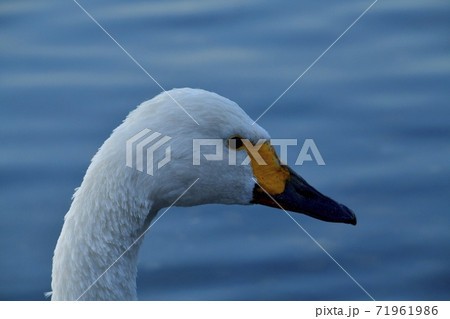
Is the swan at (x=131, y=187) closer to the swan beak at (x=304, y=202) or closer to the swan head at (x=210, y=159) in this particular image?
the swan head at (x=210, y=159)

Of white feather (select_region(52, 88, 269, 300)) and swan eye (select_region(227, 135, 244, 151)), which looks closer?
white feather (select_region(52, 88, 269, 300))

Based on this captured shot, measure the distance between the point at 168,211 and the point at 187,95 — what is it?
3139 millimetres

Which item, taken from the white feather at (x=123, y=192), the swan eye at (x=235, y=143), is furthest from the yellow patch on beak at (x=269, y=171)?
the white feather at (x=123, y=192)

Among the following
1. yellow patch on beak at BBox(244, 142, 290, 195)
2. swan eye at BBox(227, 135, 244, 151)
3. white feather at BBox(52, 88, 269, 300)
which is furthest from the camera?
yellow patch on beak at BBox(244, 142, 290, 195)

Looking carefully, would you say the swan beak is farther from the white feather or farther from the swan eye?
the white feather

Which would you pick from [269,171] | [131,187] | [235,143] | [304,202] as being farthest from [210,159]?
[304,202]

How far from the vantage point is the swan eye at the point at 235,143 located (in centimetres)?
633

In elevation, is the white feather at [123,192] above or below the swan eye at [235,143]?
below

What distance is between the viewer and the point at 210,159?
6.37 m

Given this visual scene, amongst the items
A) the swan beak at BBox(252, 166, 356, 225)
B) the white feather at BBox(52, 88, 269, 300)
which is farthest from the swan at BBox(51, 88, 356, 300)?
the swan beak at BBox(252, 166, 356, 225)

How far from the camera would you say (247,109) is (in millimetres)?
9773

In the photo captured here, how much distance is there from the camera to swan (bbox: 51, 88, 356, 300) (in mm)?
5922

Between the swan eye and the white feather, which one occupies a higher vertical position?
the swan eye
